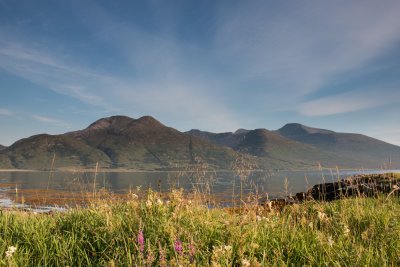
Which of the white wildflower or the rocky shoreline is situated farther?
the rocky shoreline

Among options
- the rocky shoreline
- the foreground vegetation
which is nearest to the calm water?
the rocky shoreline

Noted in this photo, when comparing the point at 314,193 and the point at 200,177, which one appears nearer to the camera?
the point at 200,177

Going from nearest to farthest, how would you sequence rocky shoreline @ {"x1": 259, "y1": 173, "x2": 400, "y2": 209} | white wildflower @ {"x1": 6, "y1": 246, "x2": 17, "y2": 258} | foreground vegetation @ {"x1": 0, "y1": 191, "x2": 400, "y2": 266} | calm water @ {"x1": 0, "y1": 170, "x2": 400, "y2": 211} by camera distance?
white wildflower @ {"x1": 6, "y1": 246, "x2": 17, "y2": 258} → foreground vegetation @ {"x1": 0, "y1": 191, "x2": 400, "y2": 266} → calm water @ {"x1": 0, "y1": 170, "x2": 400, "y2": 211} → rocky shoreline @ {"x1": 259, "y1": 173, "x2": 400, "y2": 209}

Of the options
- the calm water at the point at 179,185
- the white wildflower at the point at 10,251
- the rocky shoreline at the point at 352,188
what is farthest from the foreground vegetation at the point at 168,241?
the rocky shoreline at the point at 352,188

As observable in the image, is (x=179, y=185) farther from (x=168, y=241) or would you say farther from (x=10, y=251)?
(x=10, y=251)

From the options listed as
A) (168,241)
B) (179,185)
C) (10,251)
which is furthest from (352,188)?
(179,185)

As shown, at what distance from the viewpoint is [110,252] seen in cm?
501

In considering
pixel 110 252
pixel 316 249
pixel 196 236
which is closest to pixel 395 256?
pixel 316 249

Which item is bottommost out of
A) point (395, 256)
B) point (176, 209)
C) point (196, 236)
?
point (395, 256)

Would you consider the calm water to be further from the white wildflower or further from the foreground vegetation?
the white wildflower

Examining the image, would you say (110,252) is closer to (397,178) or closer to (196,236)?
(196,236)

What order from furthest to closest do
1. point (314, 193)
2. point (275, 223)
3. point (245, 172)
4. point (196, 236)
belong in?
point (314, 193), point (245, 172), point (275, 223), point (196, 236)

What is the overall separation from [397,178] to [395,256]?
1182 centimetres

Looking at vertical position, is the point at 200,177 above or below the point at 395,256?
above
